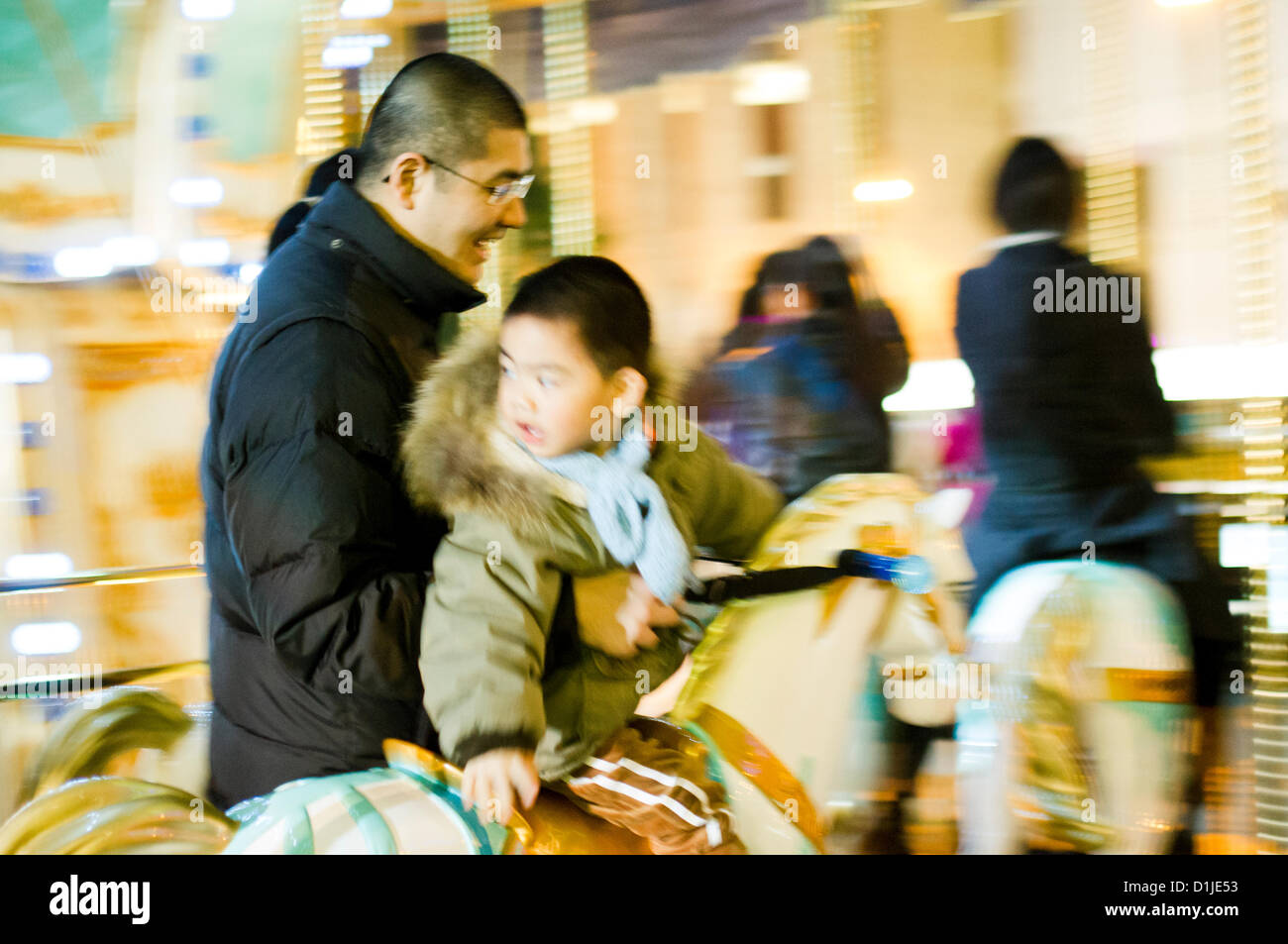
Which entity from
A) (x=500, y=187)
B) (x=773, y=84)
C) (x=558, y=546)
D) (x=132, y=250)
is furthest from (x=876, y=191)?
(x=132, y=250)

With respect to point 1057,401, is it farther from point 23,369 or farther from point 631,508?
point 23,369

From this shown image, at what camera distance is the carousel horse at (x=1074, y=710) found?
65.5 inches

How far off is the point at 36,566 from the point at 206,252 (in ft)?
1.99

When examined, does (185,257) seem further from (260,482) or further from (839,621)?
(839,621)

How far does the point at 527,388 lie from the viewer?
58.6 inches

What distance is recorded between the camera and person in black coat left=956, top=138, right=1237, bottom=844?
166 cm

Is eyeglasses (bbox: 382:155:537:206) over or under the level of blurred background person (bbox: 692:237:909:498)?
over

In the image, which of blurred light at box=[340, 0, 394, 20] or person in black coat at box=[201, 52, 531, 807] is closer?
person in black coat at box=[201, 52, 531, 807]

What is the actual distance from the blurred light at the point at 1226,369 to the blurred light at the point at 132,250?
1.66 m

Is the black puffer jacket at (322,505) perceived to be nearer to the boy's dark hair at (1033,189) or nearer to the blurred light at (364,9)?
the blurred light at (364,9)

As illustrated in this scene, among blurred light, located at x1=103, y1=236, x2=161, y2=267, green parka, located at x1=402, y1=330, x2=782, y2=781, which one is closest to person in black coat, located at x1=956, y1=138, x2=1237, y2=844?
green parka, located at x1=402, y1=330, x2=782, y2=781

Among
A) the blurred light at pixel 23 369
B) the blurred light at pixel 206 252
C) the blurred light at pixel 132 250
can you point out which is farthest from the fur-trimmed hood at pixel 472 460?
the blurred light at pixel 23 369

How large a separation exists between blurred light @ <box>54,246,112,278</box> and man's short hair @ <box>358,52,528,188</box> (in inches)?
21.5

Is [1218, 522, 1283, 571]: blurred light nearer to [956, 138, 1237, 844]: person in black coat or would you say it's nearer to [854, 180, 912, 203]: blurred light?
[956, 138, 1237, 844]: person in black coat
